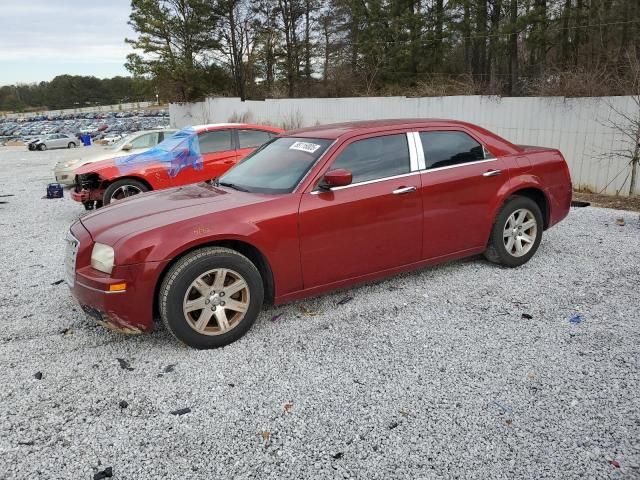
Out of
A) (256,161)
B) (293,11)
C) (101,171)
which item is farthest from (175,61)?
(256,161)

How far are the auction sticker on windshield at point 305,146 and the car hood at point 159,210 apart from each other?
65 centimetres

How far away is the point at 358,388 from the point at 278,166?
2.17 m

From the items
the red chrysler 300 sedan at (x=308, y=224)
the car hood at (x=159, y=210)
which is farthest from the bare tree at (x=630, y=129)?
the car hood at (x=159, y=210)

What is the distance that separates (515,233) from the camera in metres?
5.24

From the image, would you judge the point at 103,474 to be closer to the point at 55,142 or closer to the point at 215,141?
the point at 215,141

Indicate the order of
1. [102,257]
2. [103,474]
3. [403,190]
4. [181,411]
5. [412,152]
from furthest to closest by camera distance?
[412,152], [403,190], [102,257], [181,411], [103,474]

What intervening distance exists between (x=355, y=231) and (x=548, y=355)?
172 centimetres

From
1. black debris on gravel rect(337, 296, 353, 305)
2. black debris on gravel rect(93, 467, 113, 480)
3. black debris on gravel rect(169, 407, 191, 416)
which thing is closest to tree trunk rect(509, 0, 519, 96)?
black debris on gravel rect(337, 296, 353, 305)

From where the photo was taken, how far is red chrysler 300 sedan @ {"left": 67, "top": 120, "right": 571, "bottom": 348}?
3.61m

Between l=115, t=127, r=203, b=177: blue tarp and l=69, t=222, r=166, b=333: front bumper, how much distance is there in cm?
524

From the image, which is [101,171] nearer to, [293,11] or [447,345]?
[447,345]

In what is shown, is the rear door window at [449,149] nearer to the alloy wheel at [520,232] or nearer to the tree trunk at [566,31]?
the alloy wheel at [520,232]

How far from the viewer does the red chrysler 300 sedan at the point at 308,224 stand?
11.8ft

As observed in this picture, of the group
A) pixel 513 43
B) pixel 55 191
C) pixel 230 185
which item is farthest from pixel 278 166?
pixel 513 43
